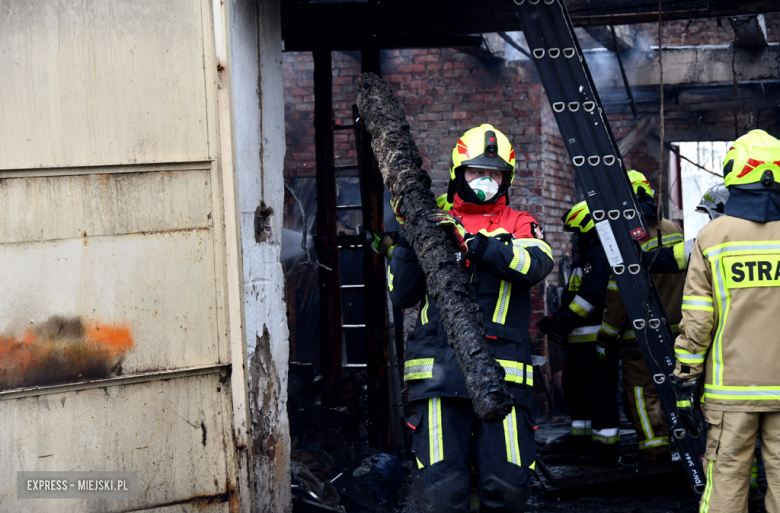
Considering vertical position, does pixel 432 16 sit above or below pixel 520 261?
above

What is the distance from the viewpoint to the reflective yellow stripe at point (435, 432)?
2.81 meters

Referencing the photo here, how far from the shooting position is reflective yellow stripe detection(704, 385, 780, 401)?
2859mm

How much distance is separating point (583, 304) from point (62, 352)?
3527 mm

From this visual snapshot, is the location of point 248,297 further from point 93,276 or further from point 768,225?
point 768,225

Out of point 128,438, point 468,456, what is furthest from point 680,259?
point 128,438

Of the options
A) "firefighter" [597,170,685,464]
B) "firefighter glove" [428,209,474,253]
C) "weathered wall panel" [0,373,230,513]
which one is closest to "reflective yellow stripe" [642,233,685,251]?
"firefighter" [597,170,685,464]

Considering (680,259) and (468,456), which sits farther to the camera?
(680,259)

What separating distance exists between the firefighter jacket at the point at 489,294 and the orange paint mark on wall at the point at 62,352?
1.27 metres

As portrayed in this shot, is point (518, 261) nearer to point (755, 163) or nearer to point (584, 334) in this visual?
point (755, 163)

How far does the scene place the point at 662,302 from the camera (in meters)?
4.78

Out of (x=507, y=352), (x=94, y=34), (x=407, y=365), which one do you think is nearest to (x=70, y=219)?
(x=94, y=34)

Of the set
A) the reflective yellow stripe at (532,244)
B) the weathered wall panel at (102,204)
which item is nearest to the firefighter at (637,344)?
the reflective yellow stripe at (532,244)

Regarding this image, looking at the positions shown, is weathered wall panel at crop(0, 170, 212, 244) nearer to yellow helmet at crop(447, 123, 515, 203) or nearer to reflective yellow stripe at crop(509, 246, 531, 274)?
yellow helmet at crop(447, 123, 515, 203)

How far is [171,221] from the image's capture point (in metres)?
2.94
